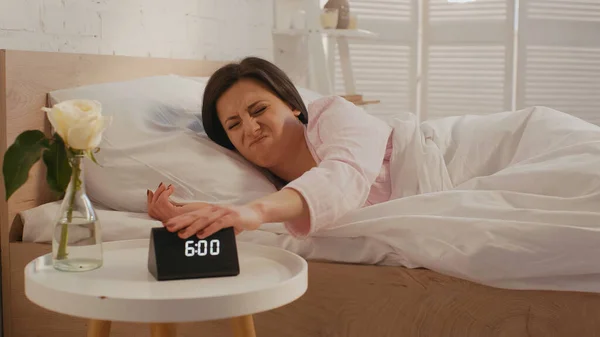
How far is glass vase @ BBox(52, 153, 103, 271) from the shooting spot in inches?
45.8

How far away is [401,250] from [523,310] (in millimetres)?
227

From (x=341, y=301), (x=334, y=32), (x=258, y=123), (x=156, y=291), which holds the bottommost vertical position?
(x=341, y=301)

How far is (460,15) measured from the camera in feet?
11.2

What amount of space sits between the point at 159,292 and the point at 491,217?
625mm

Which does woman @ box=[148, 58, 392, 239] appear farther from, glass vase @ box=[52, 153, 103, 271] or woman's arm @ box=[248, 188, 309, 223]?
glass vase @ box=[52, 153, 103, 271]

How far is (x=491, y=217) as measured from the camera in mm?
1389

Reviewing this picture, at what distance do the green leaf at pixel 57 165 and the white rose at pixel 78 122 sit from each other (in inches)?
1.2

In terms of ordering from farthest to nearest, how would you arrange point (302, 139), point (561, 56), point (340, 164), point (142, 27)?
point (561, 56), point (142, 27), point (302, 139), point (340, 164)

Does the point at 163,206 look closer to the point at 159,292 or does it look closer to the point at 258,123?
the point at 159,292

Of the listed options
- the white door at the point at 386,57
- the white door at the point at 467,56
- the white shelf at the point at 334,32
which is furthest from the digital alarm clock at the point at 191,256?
the white door at the point at 467,56

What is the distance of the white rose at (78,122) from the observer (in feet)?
3.56

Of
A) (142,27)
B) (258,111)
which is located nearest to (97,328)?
(258,111)

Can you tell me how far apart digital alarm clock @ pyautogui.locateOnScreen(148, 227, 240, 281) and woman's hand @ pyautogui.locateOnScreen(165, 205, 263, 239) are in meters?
0.01

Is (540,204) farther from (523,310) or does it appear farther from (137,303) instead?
(137,303)
